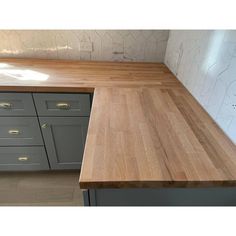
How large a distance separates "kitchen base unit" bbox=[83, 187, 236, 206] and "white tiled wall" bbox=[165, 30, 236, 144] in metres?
0.25

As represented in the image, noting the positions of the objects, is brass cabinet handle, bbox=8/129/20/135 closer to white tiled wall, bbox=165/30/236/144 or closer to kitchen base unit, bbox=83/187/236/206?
kitchen base unit, bbox=83/187/236/206

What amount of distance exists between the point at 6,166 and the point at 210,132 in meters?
1.58

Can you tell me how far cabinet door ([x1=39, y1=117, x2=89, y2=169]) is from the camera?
1318mm

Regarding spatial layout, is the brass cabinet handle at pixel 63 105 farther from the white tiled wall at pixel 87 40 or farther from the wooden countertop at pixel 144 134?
the white tiled wall at pixel 87 40

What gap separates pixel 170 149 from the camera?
27.7 inches

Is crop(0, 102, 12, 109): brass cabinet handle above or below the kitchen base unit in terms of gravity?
below

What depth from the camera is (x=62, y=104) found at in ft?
4.09

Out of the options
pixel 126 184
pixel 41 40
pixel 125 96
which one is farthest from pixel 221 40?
pixel 41 40

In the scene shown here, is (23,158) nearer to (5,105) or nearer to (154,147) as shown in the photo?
(5,105)

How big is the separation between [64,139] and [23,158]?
1.34ft

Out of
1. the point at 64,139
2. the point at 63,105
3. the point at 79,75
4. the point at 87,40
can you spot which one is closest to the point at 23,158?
the point at 64,139

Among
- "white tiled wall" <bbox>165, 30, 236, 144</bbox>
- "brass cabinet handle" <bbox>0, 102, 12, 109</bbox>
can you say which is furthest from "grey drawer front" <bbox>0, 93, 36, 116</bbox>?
"white tiled wall" <bbox>165, 30, 236, 144</bbox>

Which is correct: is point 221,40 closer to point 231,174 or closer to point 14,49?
point 231,174
